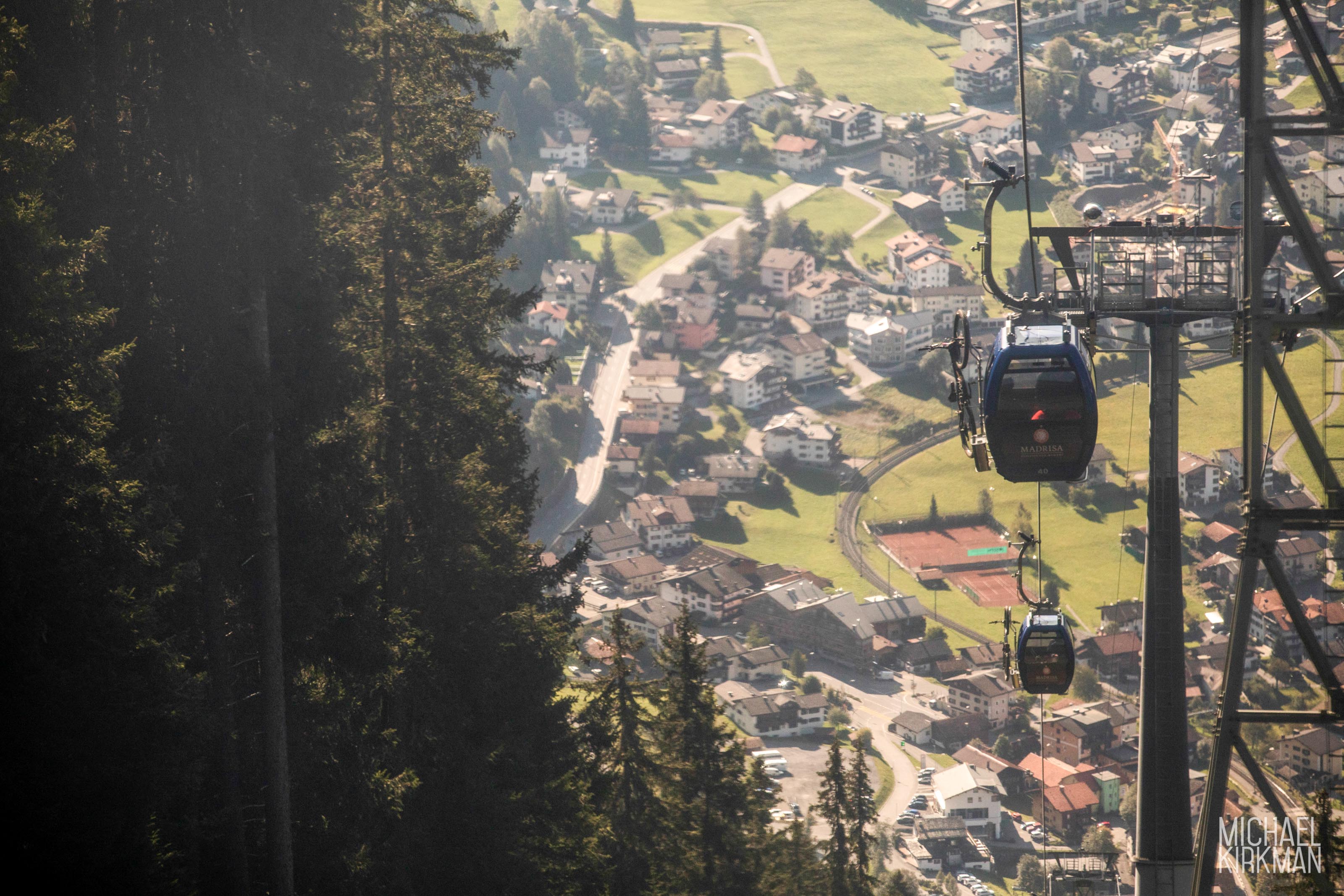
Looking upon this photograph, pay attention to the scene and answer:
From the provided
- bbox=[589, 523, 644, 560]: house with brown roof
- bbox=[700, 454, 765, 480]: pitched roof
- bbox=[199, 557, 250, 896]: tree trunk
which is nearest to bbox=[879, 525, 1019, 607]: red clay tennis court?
bbox=[700, 454, 765, 480]: pitched roof

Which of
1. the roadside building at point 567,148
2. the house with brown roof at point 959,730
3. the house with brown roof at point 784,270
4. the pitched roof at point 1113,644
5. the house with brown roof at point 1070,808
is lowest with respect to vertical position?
the house with brown roof at point 1070,808

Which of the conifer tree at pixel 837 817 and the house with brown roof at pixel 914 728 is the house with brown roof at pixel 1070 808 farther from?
the conifer tree at pixel 837 817

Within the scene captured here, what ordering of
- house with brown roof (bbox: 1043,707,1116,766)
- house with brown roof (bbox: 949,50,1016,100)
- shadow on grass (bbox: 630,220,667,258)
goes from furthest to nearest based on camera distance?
house with brown roof (bbox: 949,50,1016,100) → shadow on grass (bbox: 630,220,667,258) → house with brown roof (bbox: 1043,707,1116,766)

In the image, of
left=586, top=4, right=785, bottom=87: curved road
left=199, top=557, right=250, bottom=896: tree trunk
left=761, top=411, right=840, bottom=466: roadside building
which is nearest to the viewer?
left=199, top=557, right=250, bottom=896: tree trunk

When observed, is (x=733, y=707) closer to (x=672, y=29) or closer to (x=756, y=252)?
(x=756, y=252)

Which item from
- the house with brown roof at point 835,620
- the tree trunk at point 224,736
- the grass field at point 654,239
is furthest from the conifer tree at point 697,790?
the grass field at point 654,239

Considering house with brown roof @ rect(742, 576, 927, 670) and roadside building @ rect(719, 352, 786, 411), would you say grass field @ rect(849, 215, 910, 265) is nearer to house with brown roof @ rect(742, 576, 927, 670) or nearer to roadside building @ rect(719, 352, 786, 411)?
roadside building @ rect(719, 352, 786, 411)
